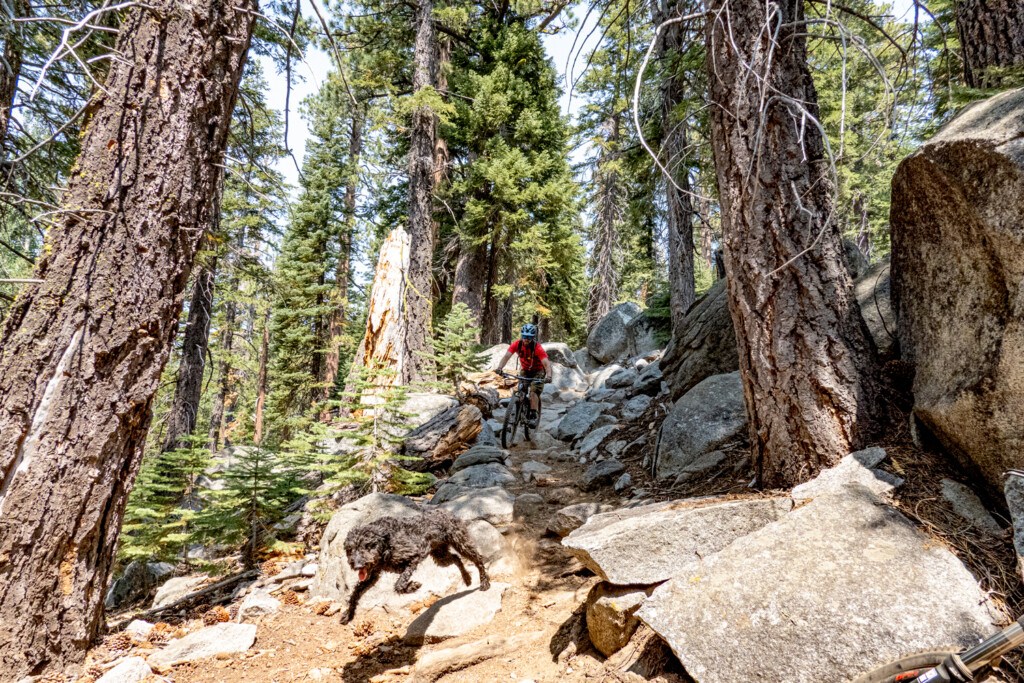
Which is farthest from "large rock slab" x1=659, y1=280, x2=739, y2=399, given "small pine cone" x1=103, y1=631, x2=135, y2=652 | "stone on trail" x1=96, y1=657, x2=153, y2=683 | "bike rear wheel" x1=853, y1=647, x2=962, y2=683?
"small pine cone" x1=103, y1=631, x2=135, y2=652

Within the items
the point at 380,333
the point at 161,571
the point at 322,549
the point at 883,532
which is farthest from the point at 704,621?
the point at 380,333

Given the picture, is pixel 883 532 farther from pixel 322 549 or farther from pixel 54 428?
pixel 54 428

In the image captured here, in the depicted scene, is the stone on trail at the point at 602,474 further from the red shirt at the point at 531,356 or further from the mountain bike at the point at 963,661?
the mountain bike at the point at 963,661

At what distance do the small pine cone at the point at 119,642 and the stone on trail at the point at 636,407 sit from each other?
6.08 metres

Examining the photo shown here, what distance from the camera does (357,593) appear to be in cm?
394

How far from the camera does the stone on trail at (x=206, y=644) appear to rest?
3.29 m

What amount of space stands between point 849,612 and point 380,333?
32.5ft

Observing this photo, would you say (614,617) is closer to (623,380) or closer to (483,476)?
(483,476)

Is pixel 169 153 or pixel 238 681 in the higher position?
pixel 169 153

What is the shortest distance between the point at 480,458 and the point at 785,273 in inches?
194

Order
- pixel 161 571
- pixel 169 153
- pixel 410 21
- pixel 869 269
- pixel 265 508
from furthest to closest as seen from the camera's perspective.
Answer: pixel 410 21, pixel 161 571, pixel 265 508, pixel 869 269, pixel 169 153

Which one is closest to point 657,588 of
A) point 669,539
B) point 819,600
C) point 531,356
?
point 669,539

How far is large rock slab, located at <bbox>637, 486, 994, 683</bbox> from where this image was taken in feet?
6.56

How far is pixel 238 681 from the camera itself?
126 inches
